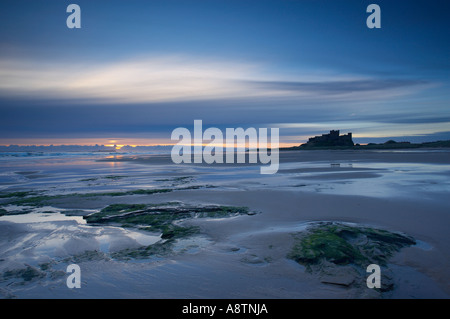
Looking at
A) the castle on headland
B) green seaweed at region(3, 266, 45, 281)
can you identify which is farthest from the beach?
the castle on headland

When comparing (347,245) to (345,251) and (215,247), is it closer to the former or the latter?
(345,251)

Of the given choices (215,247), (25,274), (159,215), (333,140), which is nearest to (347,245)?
(215,247)

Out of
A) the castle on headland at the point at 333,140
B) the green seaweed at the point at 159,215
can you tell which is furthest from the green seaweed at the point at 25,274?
the castle on headland at the point at 333,140

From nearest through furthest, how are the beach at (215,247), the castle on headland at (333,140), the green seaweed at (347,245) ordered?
the beach at (215,247) < the green seaweed at (347,245) < the castle on headland at (333,140)

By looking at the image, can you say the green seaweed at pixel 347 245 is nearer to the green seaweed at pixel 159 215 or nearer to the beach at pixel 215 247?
the beach at pixel 215 247

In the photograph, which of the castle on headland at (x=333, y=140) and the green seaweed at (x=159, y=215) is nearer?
the green seaweed at (x=159, y=215)

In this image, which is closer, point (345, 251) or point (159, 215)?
point (345, 251)

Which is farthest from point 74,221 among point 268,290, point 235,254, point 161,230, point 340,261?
point 340,261

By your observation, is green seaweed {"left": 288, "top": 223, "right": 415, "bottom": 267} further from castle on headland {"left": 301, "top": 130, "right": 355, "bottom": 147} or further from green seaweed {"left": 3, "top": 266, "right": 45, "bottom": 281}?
castle on headland {"left": 301, "top": 130, "right": 355, "bottom": 147}

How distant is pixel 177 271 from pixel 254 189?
5.75 metres

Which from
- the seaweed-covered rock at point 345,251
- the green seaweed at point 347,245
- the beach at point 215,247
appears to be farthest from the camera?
the green seaweed at point 347,245

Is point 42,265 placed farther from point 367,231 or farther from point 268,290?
point 367,231

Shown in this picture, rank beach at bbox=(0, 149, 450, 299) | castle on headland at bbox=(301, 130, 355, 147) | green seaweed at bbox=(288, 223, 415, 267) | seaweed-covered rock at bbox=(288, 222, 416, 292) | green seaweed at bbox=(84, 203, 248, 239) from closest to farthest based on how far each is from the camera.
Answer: beach at bbox=(0, 149, 450, 299) → seaweed-covered rock at bbox=(288, 222, 416, 292) → green seaweed at bbox=(288, 223, 415, 267) → green seaweed at bbox=(84, 203, 248, 239) → castle on headland at bbox=(301, 130, 355, 147)

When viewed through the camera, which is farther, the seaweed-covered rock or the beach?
the seaweed-covered rock
